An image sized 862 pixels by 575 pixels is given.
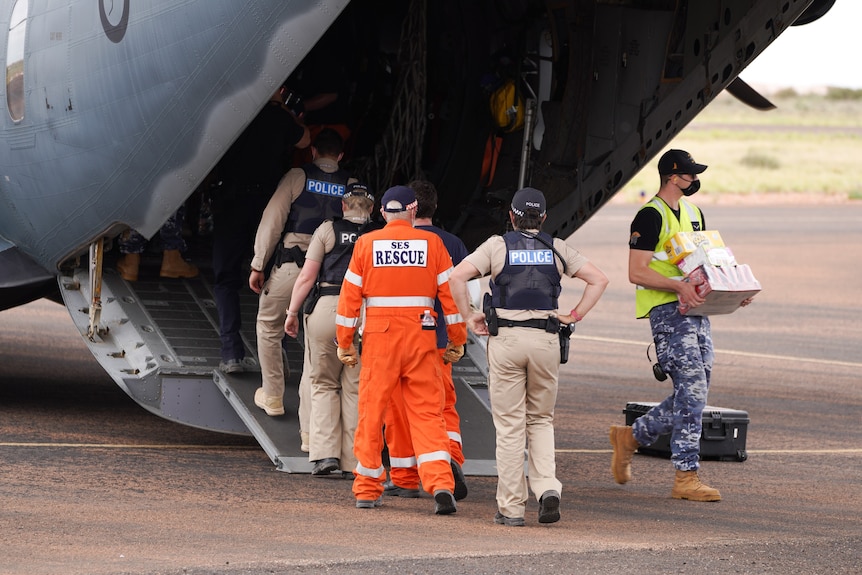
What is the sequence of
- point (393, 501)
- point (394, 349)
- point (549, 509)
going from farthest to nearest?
point (393, 501) → point (394, 349) → point (549, 509)

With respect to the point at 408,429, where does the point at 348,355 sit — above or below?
above

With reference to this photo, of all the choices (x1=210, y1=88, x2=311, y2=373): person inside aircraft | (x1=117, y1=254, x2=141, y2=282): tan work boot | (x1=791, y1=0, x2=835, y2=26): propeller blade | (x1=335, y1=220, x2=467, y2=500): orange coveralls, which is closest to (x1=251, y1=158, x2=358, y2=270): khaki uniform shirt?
(x1=210, y1=88, x2=311, y2=373): person inside aircraft

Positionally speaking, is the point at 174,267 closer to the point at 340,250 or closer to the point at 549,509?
the point at 340,250

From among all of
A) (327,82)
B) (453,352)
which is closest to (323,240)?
(453,352)

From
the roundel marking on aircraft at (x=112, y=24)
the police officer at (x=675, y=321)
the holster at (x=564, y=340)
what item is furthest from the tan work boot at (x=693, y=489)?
the roundel marking on aircraft at (x=112, y=24)

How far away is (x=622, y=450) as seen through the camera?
962 centimetres

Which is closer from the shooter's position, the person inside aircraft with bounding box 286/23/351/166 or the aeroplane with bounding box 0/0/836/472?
the aeroplane with bounding box 0/0/836/472

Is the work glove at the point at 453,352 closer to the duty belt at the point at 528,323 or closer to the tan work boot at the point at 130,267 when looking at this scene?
the duty belt at the point at 528,323

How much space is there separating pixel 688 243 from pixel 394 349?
214cm

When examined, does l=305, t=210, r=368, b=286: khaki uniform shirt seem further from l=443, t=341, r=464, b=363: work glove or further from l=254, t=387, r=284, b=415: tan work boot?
l=254, t=387, r=284, b=415: tan work boot

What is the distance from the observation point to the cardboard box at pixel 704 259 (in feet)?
29.5

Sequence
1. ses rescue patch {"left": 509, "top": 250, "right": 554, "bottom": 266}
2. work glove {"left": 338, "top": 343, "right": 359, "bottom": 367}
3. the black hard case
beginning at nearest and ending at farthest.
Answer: ses rescue patch {"left": 509, "top": 250, "right": 554, "bottom": 266} < work glove {"left": 338, "top": 343, "right": 359, "bottom": 367} < the black hard case

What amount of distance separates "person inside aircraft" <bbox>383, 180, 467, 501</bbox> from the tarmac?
164 millimetres

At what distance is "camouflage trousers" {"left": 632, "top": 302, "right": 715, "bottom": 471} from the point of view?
29.7ft
